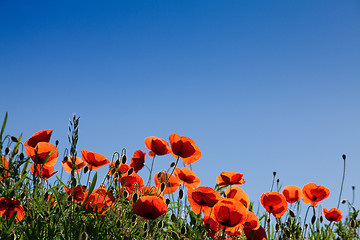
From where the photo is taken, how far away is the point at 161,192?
247cm

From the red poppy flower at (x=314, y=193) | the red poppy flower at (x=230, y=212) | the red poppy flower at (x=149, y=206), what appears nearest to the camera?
the red poppy flower at (x=149, y=206)

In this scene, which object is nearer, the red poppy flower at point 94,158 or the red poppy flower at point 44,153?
the red poppy flower at point 44,153

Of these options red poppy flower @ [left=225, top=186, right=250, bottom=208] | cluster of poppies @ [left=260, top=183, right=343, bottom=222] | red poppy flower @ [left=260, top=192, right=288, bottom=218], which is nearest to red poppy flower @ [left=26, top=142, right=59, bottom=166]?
red poppy flower @ [left=225, top=186, right=250, bottom=208]

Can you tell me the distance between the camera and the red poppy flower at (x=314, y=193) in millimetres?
3418

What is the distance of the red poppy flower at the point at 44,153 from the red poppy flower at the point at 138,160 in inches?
27.6

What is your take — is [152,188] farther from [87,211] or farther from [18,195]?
[18,195]

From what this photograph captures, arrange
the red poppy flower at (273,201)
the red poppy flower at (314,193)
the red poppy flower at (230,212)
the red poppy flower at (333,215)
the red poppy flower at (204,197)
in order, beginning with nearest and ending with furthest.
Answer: the red poppy flower at (230,212), the red poppy flower at (204,197), the red poppy flower at (273,201), the red poppy flower at (314,193), the red poppy flower at (333,215)

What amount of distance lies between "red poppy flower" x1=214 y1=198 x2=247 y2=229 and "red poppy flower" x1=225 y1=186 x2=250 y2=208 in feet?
1.95

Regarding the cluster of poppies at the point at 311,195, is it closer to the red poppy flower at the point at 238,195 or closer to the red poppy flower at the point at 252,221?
the red poppy flower at the point at 238,195

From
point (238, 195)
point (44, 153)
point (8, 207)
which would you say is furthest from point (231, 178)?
point (8, 207)

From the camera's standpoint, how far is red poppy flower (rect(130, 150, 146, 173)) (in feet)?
10.4

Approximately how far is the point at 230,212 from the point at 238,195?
667 millimetres

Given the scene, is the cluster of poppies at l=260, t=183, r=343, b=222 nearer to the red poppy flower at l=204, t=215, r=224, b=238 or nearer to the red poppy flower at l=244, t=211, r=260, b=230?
the red poppy flower at l=244, t=211, r=260, b=230

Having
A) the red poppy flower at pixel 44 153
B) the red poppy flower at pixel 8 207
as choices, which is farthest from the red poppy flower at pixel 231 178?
the red poppy flower at pixel 8 207
